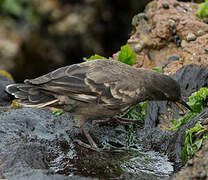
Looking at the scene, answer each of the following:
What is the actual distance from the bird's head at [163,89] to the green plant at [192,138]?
3.67 ft

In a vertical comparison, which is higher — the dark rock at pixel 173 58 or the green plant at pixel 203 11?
the green plant at pixel 203 11

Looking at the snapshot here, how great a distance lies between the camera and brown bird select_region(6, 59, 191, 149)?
5812 millimetres

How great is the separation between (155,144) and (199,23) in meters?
3.10

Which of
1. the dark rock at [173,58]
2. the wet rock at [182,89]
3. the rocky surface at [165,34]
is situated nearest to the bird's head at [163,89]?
the wet rock at [182,89]

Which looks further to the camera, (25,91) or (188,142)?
(25,91)

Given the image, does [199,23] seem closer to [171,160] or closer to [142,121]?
[142,121]

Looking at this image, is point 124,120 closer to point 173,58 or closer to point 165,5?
point 173,58

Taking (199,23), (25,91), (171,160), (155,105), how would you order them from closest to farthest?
(171,160) → (25,91) → (155,105) → (199,23)

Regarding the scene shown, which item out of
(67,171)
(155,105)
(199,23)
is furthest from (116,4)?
(67,171)

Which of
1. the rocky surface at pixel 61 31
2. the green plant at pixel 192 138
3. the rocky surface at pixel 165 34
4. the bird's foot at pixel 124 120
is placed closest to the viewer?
the green plant at pixel 192 138

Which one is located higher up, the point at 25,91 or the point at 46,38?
the point at 25,91

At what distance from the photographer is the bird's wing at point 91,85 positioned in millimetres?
5793

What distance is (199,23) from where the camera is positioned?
7605 millimetres

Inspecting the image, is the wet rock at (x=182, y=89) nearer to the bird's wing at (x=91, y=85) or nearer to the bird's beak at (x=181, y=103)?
the bird's beak at (x=181, y=103)
